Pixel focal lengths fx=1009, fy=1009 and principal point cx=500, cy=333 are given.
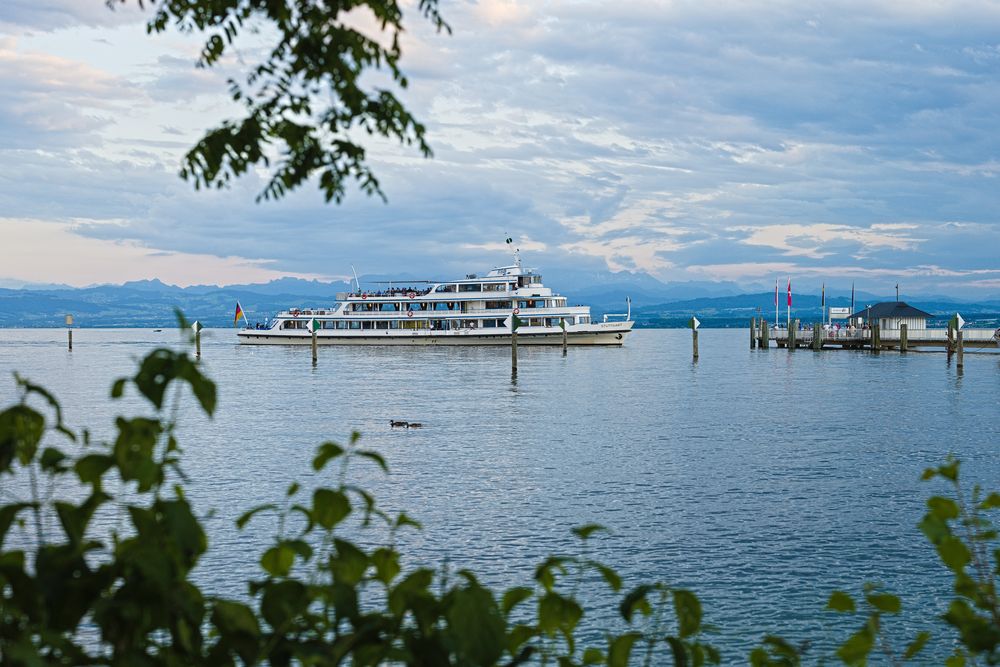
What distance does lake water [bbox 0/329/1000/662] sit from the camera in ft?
52.7

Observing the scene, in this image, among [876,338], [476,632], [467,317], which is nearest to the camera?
[476,632]

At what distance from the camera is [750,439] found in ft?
110

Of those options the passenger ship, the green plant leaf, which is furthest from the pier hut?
the green plant leaf

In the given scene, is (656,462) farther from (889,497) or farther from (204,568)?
(204,568)

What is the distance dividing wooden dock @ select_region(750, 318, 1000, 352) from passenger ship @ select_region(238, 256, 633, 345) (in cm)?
1584

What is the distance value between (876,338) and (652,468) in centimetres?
6860

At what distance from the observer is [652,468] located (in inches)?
1073

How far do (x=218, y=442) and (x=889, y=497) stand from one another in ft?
68.2

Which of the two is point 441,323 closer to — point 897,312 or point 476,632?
point 897,312

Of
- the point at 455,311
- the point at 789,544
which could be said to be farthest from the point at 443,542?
the point at 455,311

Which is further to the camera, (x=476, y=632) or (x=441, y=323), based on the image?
(x=441, y=323)

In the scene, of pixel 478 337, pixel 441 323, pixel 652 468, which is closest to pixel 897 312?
pixel 478 337

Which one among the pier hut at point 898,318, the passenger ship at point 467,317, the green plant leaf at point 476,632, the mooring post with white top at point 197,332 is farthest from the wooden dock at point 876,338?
the green plant leaf at point 476,632

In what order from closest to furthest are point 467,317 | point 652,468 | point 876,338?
point 652,468
point 876,338
point 467,317
